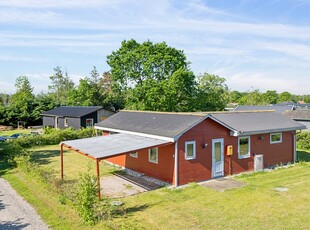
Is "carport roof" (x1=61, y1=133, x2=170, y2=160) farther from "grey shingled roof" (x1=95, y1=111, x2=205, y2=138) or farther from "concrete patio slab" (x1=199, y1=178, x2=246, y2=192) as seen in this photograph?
"concrete patio slab" (x1=199, y1=178, x2=246, y2=192)

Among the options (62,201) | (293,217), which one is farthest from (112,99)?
(293,217)

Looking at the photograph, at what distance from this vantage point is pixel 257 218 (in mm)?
10727

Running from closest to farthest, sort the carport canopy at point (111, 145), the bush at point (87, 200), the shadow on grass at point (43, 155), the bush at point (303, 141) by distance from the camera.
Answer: the bush at point (87, 200)
the carport canopy at point (111, 145)
the shadow on grass at point (43, 155)
the bush at point (303, 141)

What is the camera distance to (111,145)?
592 inches

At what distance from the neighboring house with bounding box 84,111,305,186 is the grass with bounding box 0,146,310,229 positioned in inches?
50.1

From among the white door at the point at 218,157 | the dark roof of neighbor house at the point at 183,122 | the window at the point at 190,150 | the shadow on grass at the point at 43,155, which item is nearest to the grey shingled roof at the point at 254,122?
the dark roof of neighbor house at the point at 183,122

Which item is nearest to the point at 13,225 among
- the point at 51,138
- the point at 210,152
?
the point at 210,152

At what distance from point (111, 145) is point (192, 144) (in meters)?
4.19

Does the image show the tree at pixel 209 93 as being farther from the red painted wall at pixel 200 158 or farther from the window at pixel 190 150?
the window at pixel 190 150

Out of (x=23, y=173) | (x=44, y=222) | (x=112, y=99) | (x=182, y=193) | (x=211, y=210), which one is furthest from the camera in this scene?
(x=112, y=99)

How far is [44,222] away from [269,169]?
13.9 m

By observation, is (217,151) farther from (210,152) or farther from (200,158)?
(200,158)

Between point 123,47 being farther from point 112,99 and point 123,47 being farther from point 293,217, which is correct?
point 293,217

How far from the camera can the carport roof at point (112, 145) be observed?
13.4 metres
